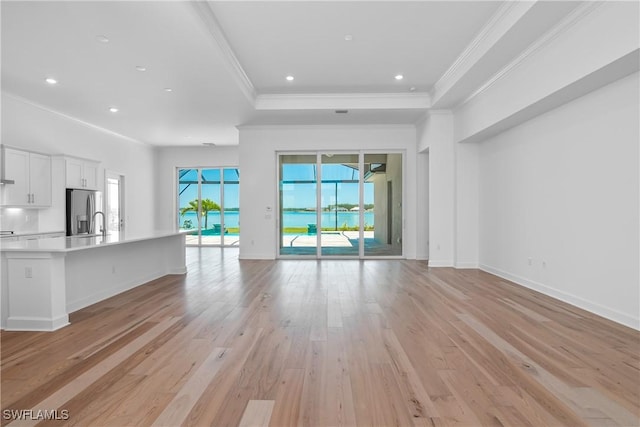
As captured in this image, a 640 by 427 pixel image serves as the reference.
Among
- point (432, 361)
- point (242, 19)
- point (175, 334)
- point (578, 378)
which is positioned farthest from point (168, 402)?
point (242, 19)

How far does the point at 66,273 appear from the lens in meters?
3.73

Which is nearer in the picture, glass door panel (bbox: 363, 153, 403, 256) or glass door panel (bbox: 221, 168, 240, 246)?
glass door panel (bbox: 363, 153, 403, 256)

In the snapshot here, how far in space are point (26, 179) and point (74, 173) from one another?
101 cm

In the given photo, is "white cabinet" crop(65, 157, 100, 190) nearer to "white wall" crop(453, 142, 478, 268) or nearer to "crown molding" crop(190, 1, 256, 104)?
"crown molding" crop(190, 1, 256, 104)

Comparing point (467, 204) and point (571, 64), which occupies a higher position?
point (571, 64)

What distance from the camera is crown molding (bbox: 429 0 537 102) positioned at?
3.63 metres

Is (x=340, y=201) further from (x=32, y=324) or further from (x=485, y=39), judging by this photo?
(x=32, y=324)

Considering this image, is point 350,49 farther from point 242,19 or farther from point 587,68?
point 587,68

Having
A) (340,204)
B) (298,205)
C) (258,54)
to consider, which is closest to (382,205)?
(340,204)

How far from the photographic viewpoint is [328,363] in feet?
8.30

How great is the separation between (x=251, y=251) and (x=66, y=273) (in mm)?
4480

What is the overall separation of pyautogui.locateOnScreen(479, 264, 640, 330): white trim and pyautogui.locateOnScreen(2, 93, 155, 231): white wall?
7930 millimetres

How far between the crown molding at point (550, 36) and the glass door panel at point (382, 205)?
3020 mm

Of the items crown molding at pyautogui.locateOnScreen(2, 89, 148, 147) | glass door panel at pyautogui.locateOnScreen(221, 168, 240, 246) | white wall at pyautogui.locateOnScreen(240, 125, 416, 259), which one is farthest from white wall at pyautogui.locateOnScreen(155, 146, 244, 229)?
white wall at pyautogui.locateOnScreen(240, 125, 416, 259)
